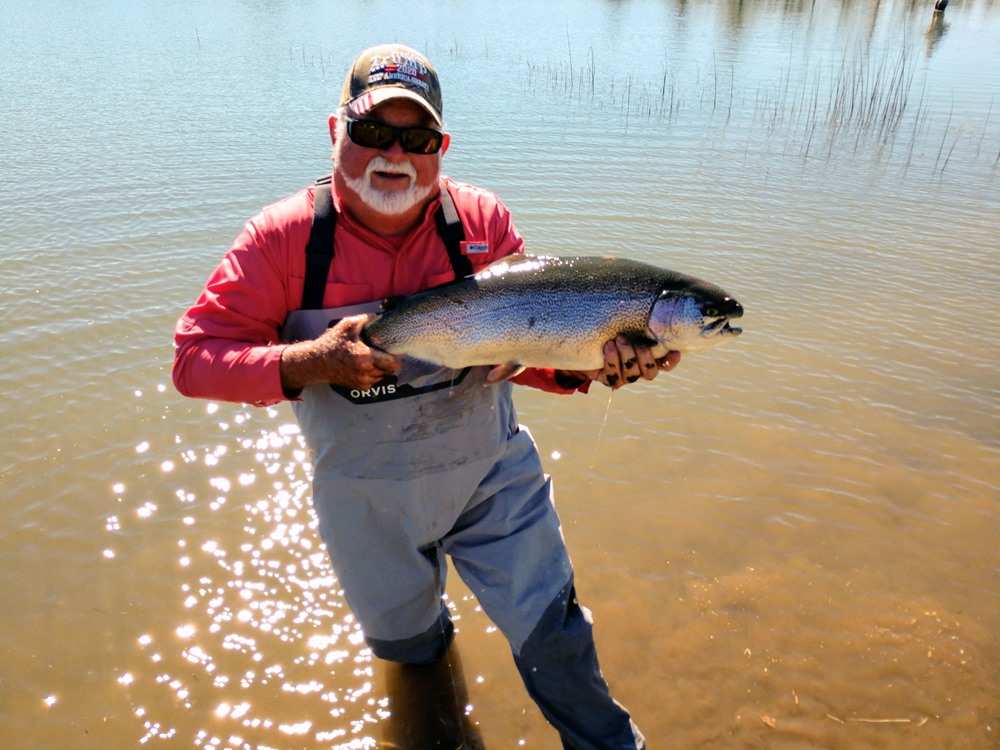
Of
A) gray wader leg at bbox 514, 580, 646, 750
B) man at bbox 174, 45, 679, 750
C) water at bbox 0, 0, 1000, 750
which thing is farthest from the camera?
water at bbox 0, 0, 1000, 750

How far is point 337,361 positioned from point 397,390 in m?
0.40

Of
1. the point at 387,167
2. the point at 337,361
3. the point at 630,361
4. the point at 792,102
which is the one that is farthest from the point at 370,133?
the point at 792,102

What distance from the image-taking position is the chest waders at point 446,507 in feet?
9.82

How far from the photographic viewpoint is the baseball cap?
290 centimetres

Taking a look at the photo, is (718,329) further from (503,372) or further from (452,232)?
(452,232)

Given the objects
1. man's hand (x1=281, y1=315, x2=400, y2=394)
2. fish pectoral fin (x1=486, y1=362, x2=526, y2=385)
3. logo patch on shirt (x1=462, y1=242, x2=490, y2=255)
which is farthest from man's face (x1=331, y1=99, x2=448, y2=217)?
fish pectoral fin (x1=486, y1=362, x2=526, y2=385)

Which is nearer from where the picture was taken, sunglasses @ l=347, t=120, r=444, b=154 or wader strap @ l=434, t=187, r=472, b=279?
sunglasses @ l=347, t=120, r=444, b=154

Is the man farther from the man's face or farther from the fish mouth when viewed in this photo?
the fish mouth

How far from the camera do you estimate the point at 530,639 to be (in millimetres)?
2998

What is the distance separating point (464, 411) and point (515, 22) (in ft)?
115

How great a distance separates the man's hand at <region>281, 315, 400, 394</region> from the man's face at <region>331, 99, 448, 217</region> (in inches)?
22.1

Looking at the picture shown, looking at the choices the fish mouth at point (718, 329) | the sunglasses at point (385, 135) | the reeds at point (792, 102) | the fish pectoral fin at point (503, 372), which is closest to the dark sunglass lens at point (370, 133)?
the sunglasses at point (385, 135)

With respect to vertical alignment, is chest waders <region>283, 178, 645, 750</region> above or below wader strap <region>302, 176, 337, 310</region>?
below

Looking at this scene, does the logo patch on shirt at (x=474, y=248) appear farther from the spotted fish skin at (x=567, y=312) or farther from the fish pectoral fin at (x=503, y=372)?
the fish pectoral fin at (x=503, y=372)
